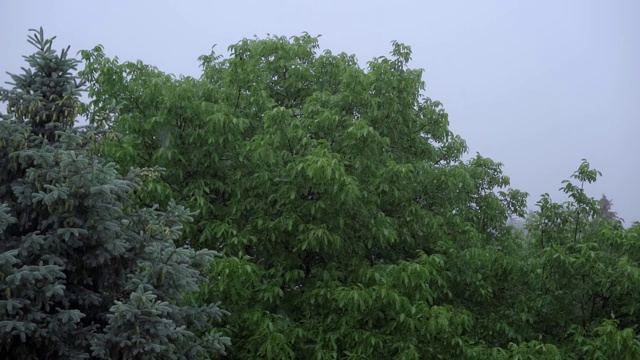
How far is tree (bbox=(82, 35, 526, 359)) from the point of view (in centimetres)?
886

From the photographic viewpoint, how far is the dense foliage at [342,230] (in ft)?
29.0

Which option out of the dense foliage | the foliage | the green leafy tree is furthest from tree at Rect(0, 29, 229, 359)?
the green leafy tree

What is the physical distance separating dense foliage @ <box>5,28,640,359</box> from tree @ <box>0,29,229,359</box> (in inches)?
7.6

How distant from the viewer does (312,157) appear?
857 centimetres

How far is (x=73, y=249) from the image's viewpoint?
6965 millimetres

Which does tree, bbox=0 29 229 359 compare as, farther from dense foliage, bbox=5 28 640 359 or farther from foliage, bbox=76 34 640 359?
foliage, bbox=76 34 640 359

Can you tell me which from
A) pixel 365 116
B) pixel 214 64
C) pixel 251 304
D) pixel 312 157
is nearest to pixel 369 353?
pixel 251 304

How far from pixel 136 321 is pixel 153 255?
0.83 meters

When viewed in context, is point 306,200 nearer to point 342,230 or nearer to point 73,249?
point 342,230

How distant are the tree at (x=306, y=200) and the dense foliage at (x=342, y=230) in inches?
1.2

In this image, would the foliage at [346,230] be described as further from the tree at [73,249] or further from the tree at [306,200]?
the tree at [73,249]

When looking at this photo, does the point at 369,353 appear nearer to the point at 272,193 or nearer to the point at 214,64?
the point at 272,193

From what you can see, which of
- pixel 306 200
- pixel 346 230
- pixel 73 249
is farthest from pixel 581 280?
pixel 73 249

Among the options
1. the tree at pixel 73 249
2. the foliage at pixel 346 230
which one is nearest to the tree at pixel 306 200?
the foliage at pixel 346 230
